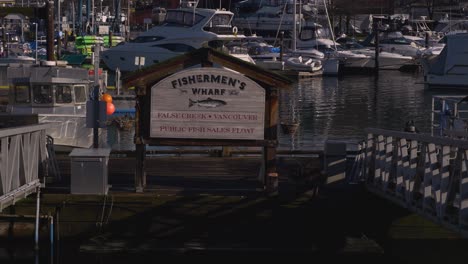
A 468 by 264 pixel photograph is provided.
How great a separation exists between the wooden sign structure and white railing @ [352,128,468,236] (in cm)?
190

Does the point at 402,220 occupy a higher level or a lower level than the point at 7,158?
lower

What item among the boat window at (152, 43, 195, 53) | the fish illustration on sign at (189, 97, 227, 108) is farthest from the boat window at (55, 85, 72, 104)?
the boat window at (152, 43, 195, 53)

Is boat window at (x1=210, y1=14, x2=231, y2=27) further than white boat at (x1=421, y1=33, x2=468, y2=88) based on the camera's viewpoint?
Yes

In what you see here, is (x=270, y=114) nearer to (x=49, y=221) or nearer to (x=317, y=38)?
(x=49, y=221)

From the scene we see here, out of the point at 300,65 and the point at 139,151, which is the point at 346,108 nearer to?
the point at 300,65

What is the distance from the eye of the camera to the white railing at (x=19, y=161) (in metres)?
14.3

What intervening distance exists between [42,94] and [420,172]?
14366 millimetres

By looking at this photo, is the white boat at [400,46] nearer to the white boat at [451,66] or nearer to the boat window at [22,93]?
the white boat at [451,66]

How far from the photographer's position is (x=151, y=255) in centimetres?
1504

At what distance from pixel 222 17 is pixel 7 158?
184 ft

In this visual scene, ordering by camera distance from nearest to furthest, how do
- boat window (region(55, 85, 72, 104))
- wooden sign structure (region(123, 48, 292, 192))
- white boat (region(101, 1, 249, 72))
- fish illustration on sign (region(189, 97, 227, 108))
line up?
1. wooden sign structure (region(123, 48, 292, 192))
2. fish illustration on sign (region(189, 97, 227, 108))
3. boat window (region(55, 85, 72, 104))
4. white boat (region(101, 1, 249, 72))

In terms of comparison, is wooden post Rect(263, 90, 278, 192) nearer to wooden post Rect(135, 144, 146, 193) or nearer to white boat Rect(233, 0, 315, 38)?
wooden post Rect(135, 144, 146, 193)

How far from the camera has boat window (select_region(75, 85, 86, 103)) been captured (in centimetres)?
2678

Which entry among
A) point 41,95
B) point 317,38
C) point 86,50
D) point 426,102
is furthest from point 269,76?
point 317,38
